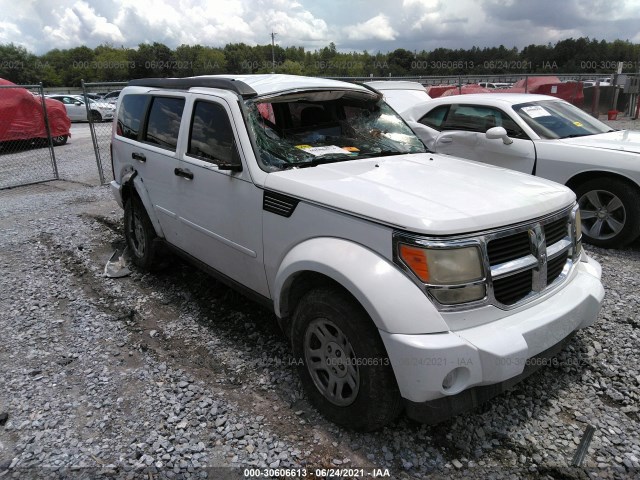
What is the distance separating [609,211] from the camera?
5508 millimetres

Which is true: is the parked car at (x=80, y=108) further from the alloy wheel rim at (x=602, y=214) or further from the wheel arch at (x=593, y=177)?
the alloy wheel rim at (x=602, y=214)

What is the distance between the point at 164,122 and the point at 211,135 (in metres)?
0.96

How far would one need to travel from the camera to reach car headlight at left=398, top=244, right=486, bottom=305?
231 cm

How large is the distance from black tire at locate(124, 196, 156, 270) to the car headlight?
326 centimetres

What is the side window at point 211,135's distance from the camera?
3461 millimetres

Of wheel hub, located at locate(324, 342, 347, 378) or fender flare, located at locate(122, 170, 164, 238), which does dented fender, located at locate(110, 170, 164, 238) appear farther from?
wheel hub, located at locate(324, 342, 347, 378)

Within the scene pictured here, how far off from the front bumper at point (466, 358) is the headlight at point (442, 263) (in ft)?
0.66

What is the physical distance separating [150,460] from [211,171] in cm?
196

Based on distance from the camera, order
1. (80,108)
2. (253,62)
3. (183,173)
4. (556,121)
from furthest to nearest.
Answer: (253,62)
(80,108)
(556,121)
(183,173)

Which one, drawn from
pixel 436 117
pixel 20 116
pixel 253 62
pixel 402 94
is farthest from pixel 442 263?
pixel 253 62

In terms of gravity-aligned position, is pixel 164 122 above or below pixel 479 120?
above

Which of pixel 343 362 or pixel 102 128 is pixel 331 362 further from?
pixel 102 128

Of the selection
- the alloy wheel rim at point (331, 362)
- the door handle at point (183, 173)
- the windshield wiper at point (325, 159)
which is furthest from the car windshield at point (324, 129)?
the alloy wheel rim at point (331, 362)

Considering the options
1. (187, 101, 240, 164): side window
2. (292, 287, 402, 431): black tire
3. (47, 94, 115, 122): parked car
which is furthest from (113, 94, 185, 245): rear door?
(47, 94, 115, 122): parked car
